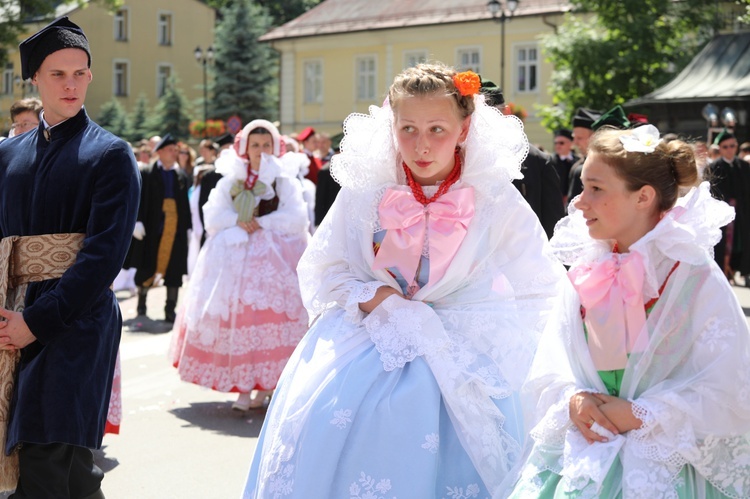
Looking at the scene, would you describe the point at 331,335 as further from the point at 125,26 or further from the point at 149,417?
the point at 125,26

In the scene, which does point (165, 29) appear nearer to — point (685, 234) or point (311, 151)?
point (311, 151)

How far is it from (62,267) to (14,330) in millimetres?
323

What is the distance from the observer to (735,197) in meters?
14.9

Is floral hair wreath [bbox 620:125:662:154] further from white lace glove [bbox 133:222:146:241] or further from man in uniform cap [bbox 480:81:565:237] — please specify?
white lace glove [bbox 133:222:146:241]

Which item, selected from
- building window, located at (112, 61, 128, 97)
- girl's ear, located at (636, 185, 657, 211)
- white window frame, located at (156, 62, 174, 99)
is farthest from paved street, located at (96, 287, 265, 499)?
white window frame, located at (156, 62, 174, 99)

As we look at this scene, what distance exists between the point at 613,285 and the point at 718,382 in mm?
435

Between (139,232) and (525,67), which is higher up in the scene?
(525,67)

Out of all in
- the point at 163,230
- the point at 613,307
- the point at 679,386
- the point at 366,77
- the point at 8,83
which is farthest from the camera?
the point at 8,83

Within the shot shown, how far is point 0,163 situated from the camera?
4508mm

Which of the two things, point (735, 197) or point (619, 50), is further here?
point (619, 50)

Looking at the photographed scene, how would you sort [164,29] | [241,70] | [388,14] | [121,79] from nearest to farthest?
[388,14] < [241,70] < [121,79] < [164,29]

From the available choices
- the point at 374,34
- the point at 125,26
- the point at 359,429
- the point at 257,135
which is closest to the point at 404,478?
the point at 359,429

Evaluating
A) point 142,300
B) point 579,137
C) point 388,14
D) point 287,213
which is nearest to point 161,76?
point 388,14

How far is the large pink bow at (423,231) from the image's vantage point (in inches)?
162
